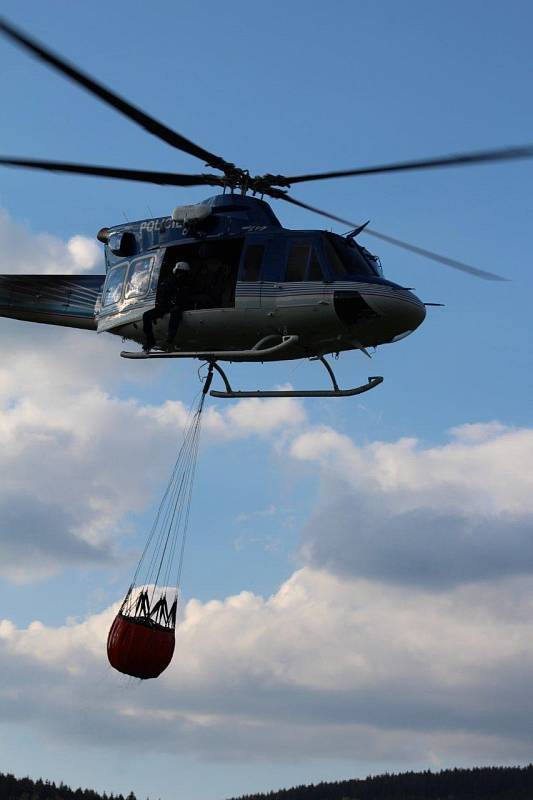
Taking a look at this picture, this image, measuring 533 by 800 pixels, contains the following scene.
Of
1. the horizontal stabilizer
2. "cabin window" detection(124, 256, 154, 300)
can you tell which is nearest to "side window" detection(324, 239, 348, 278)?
"cabin window" detection(124, 256, 154, 300)

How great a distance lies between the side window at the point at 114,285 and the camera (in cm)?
3084

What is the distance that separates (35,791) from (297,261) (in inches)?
4458

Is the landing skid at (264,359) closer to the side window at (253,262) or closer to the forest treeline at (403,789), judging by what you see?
the side window at (253,262)

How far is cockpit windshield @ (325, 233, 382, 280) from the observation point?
2808 centimetres

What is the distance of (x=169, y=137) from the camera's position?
1109 inches

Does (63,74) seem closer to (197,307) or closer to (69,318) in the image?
(197,307)

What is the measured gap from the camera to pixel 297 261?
28.2 meters

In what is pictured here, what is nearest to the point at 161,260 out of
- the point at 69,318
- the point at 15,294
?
the point at 69,318

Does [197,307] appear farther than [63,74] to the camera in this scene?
Yes

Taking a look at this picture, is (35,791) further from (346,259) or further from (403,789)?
(346,259)

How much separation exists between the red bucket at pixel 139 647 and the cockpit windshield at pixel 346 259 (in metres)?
9.40

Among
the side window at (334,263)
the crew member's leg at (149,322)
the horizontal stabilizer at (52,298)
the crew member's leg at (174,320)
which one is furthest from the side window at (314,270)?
the horizontal stabilizer at (52,298)

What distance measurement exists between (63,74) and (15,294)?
12.1 m

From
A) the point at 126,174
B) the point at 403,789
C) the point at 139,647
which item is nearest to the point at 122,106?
the point at 126,174
